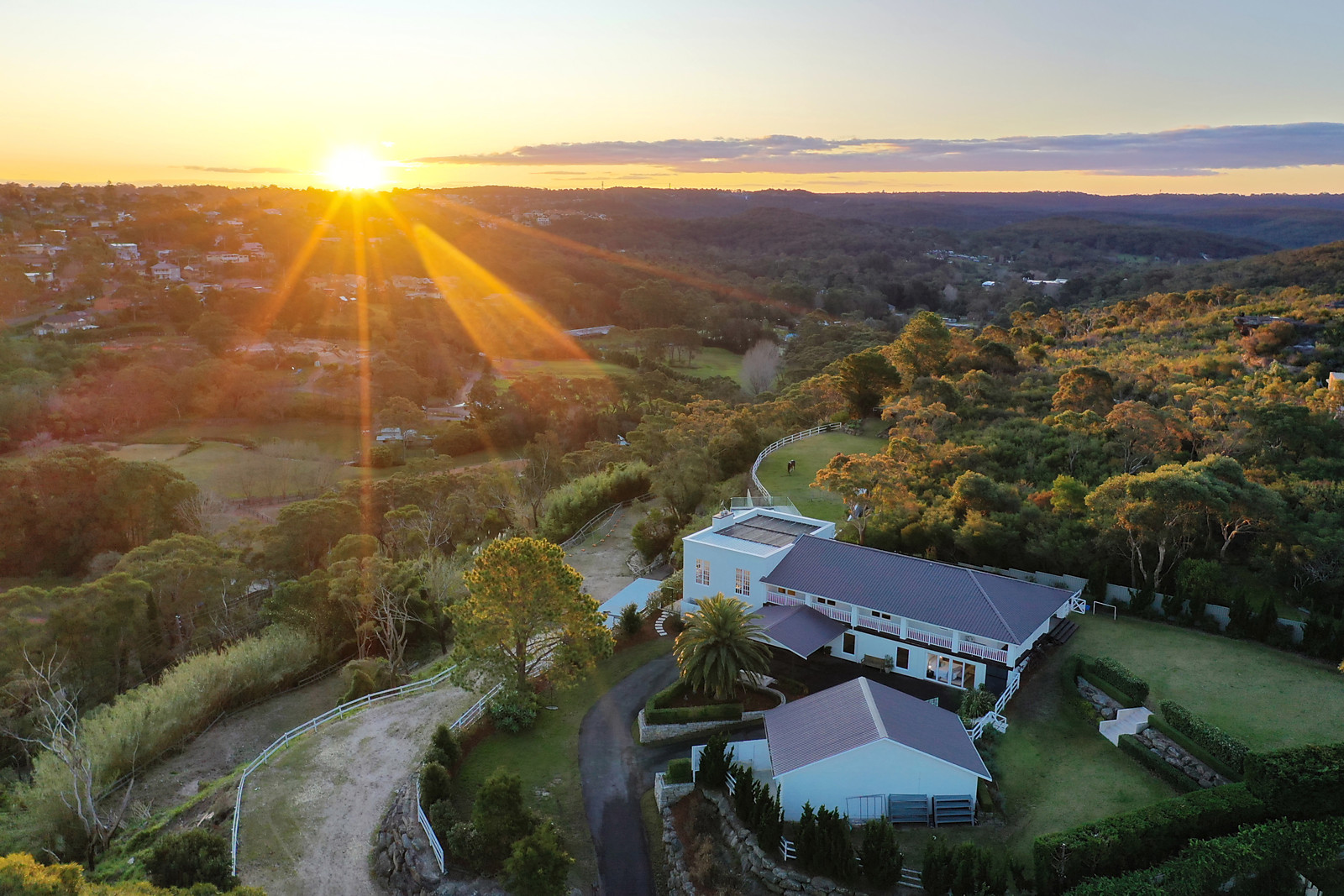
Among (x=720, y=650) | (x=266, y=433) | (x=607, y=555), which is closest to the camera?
(x=720, y=650)

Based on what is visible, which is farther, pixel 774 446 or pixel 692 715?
pixel 774 446

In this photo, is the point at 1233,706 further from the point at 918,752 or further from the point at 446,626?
the point at 446,626

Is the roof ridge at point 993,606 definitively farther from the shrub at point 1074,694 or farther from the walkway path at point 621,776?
the walkway path at point 621,776

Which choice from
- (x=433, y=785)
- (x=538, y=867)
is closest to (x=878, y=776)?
(x=538, y=867)

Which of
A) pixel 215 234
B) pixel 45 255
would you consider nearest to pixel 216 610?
pixel 45 255

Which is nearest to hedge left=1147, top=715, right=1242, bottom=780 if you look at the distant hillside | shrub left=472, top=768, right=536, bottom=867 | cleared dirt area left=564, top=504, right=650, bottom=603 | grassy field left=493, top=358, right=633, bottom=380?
shrub left=472, top=768, right=536, bottom=867

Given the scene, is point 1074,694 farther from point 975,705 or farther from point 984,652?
point 975,705
